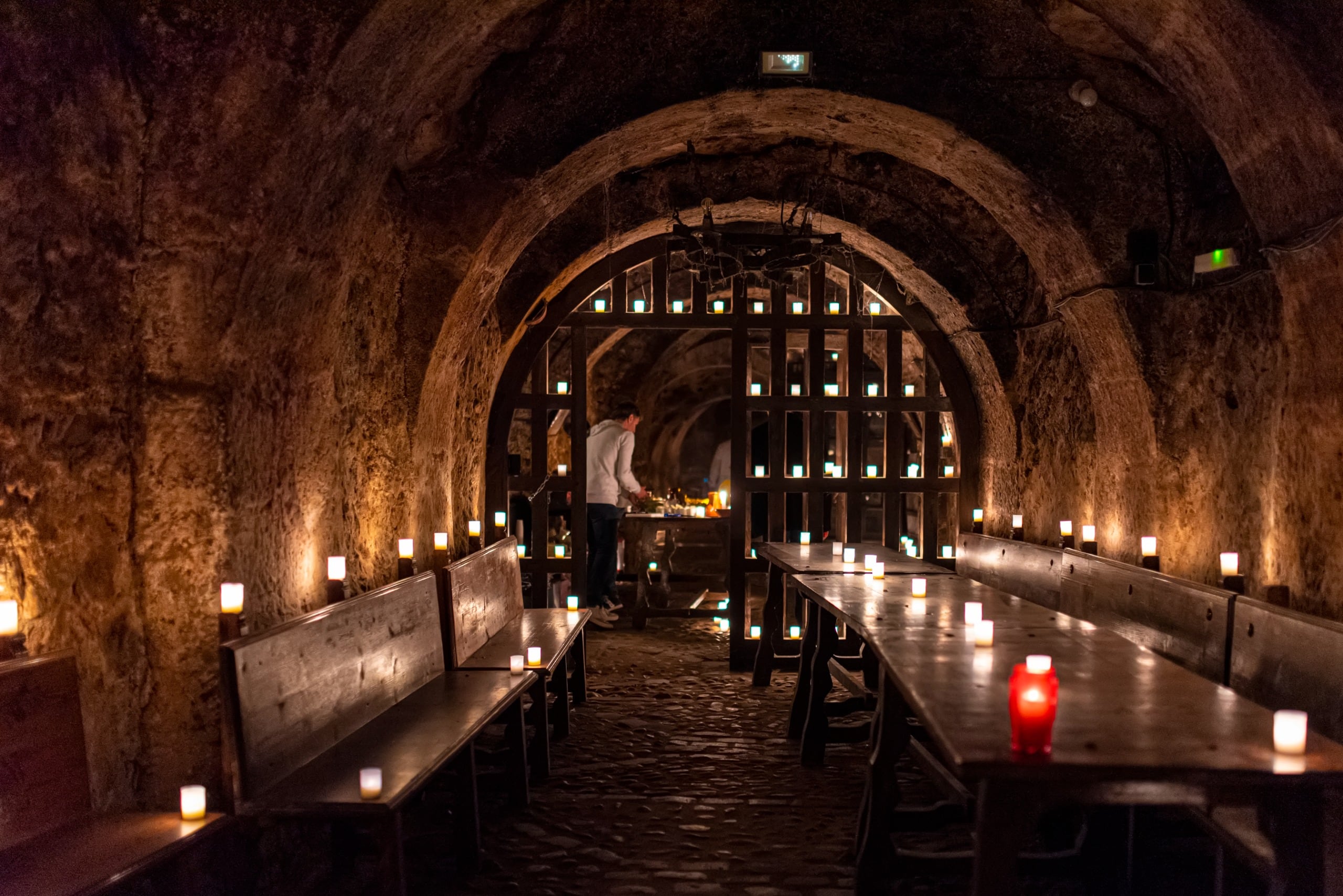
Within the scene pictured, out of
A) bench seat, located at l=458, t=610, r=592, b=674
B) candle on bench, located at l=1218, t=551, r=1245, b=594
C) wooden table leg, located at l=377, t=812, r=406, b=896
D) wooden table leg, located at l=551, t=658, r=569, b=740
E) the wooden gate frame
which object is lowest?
wooden table leg, located at l=551, t=658, r=569, b=740

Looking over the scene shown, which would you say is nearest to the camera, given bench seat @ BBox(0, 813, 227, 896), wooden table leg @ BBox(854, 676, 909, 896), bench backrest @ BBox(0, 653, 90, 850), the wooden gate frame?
bench seat @ BBox(0, 813, 227, 896)

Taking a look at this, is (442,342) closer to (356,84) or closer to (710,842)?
(356,84)

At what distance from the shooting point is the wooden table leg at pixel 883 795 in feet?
14.0

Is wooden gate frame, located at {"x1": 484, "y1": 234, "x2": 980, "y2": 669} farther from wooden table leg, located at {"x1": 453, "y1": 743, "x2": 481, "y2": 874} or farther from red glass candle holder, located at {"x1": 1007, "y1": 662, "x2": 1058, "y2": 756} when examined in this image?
red glass candle holder, located at {"x1": 1007, "y1": 662, "x2": 1058, "y2": 756}

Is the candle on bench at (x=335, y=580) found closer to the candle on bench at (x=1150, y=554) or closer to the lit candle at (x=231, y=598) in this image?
the lit candle at (x=231, y=598)

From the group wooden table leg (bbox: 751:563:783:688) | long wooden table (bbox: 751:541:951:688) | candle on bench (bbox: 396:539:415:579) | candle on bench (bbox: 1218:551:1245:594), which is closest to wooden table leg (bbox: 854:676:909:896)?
candle on bench (bbox: 1218:551:1245:594)

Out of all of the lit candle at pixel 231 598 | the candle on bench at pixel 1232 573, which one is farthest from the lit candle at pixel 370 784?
the candle on bench at pixel 1232 573

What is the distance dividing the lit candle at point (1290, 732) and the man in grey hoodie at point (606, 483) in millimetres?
7494

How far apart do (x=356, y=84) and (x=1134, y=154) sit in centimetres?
409

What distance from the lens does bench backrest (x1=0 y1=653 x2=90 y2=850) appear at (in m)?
3.29

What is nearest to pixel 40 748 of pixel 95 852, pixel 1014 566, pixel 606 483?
pixel 95 852

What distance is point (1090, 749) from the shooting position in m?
2.93

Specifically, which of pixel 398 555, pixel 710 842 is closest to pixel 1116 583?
pixel 710 842

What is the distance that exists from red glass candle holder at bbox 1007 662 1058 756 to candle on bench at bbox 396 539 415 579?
145 inches
